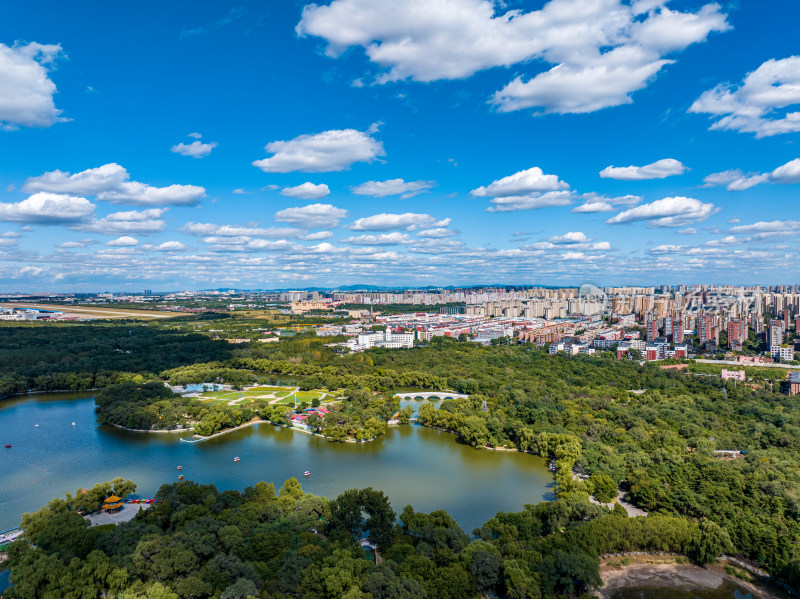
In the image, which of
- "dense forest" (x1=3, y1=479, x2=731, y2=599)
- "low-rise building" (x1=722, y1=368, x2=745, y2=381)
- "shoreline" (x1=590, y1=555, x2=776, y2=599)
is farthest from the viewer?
"low-rise building" (x1=722, y1=368, x2=745, y2=381)

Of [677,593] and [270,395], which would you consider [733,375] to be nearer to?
[677,593]

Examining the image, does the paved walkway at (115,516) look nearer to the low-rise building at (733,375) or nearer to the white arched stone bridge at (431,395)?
the white arched stone bridge at (431,395)

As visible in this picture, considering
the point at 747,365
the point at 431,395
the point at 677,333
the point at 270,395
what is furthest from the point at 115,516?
the point at 677,333

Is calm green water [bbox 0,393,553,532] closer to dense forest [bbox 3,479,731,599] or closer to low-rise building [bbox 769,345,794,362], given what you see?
dense forest [bbox 3,479,731,599]

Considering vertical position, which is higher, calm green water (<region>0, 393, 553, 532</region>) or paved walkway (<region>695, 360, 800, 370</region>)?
paved walkway (<region>695, 360, 800, 370</region>)

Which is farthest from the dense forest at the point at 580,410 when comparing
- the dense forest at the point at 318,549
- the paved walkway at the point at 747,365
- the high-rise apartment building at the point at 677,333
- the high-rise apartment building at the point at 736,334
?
the high-rise apartment building at the point at 736,334

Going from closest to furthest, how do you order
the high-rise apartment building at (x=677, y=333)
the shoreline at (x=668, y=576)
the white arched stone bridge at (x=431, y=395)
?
the shoreline at (x=668, y=576) → the white arched stone bridge at (x=431, y=395) → the high-rise apartment building at (x=677, y=333)

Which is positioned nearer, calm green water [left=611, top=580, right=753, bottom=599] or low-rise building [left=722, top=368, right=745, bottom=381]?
calm green water [left=611, top=580, right=753, bottom=599]

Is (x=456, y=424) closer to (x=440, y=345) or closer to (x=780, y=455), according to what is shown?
(x=780, y=455)

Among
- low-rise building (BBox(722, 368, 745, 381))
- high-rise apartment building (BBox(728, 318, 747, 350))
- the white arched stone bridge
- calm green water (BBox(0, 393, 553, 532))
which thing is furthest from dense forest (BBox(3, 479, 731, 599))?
high-rise apartment building (BBox(728, 318, 747, 350))
